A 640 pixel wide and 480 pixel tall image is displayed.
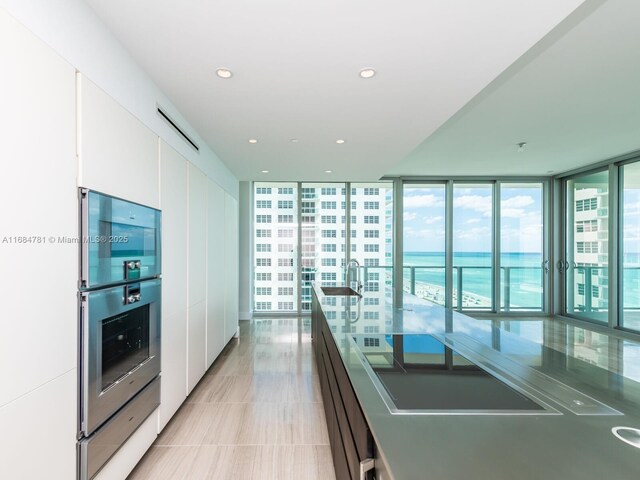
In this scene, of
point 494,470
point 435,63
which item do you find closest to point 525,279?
point 435,63

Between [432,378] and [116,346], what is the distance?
5.42ft

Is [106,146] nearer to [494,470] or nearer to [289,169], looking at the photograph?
[494,470]

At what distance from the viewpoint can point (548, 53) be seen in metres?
2.25

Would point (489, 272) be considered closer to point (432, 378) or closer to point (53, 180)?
point (432, 378)

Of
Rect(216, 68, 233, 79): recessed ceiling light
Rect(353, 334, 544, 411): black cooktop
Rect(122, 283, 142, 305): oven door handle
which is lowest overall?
Rect(353, 334, 544, 411): black cooktop

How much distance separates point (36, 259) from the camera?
3.93 ft

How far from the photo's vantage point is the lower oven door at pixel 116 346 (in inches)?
57.6

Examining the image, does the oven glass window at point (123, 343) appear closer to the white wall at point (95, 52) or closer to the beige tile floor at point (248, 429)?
the beige tile floor at point (248, 429)

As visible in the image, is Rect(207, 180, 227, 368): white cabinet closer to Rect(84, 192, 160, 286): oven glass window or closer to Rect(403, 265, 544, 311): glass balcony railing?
Rect(84, 192, 160, 286): oven glass window

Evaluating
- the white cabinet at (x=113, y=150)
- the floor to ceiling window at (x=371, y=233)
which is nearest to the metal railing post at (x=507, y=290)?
the floor to ceiling window at (x=371, y=233)

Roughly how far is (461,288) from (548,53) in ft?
17.0

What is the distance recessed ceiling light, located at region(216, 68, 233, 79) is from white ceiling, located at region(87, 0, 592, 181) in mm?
35

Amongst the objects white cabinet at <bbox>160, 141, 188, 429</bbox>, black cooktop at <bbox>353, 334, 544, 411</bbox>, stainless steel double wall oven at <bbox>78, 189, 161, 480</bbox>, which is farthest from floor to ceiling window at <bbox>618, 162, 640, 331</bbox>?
stainless steel double wall oven at <bbox>78, 189, 161, 480</bbox>

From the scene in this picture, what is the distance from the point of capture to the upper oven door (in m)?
1.46
